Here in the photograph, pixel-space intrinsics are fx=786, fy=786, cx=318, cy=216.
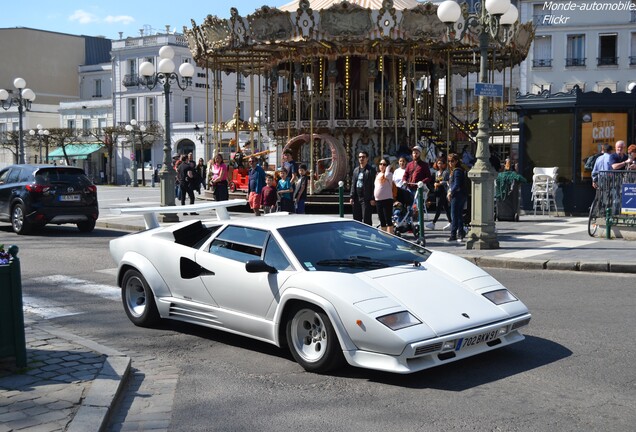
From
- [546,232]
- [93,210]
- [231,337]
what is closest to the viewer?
[231,337]

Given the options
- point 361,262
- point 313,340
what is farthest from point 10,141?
point 313,340

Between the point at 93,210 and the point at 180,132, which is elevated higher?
the point at 180,132

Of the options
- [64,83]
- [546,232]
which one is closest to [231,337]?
[546,232]

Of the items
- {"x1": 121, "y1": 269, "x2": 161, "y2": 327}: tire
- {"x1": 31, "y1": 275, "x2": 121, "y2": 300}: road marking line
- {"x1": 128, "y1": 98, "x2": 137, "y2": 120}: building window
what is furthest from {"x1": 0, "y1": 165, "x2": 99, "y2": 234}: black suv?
{"x1": 128, "y1": 98, "x2": 137, "y2": 120}: building window

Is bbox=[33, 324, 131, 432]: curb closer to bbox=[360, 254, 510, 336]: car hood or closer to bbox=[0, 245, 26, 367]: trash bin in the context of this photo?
bbox=[0, 245, 26, 367]: trash bin

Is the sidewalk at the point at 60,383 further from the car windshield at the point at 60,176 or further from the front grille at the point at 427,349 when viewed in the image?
the car windshield at the point at 60,176

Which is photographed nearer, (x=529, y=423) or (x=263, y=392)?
(x=529, y=423)

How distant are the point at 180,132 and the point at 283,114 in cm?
3571

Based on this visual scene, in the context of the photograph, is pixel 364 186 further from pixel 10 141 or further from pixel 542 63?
pixel 10 141

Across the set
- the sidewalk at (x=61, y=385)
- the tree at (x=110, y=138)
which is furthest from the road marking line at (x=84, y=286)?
the tree at (x=110, y=138)

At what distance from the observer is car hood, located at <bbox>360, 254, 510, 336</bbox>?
20.2 ft

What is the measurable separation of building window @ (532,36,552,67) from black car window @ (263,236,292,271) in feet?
164

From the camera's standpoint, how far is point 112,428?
17.5 feet

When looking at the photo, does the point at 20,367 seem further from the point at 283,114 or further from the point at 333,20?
the point at 283,114
